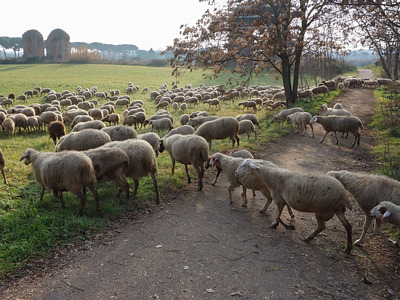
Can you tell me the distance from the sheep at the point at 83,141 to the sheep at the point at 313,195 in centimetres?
532

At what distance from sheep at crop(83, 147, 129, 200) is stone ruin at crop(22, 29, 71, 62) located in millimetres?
86148

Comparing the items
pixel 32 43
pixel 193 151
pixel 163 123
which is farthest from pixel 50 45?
pixel 193 151

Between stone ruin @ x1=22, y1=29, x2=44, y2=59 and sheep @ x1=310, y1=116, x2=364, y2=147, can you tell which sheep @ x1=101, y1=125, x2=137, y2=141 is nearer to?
sheep @ x1=310, y1=116, x2=364, y2=147

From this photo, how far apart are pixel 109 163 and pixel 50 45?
90.6 m

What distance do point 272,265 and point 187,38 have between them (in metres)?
13.8

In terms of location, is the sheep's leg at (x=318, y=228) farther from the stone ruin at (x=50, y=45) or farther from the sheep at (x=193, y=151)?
the stone ruin at (x=50, y=45)

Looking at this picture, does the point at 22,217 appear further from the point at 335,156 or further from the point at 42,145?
the point at 335,156

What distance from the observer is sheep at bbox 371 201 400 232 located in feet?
15.2

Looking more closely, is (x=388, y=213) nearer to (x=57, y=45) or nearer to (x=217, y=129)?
(x=217, y=129)

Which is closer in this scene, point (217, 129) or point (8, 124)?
point (217, 129)

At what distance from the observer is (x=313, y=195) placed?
522 centimetres

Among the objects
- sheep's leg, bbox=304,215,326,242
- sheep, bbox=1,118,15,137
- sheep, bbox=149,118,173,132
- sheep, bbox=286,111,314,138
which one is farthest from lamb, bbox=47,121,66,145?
sheep's leg, bbox=304,215,326,242

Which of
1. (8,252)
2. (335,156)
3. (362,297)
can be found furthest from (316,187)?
(335,156)

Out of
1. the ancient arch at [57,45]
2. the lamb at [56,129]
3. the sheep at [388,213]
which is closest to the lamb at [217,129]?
the lamb at [56,129]
